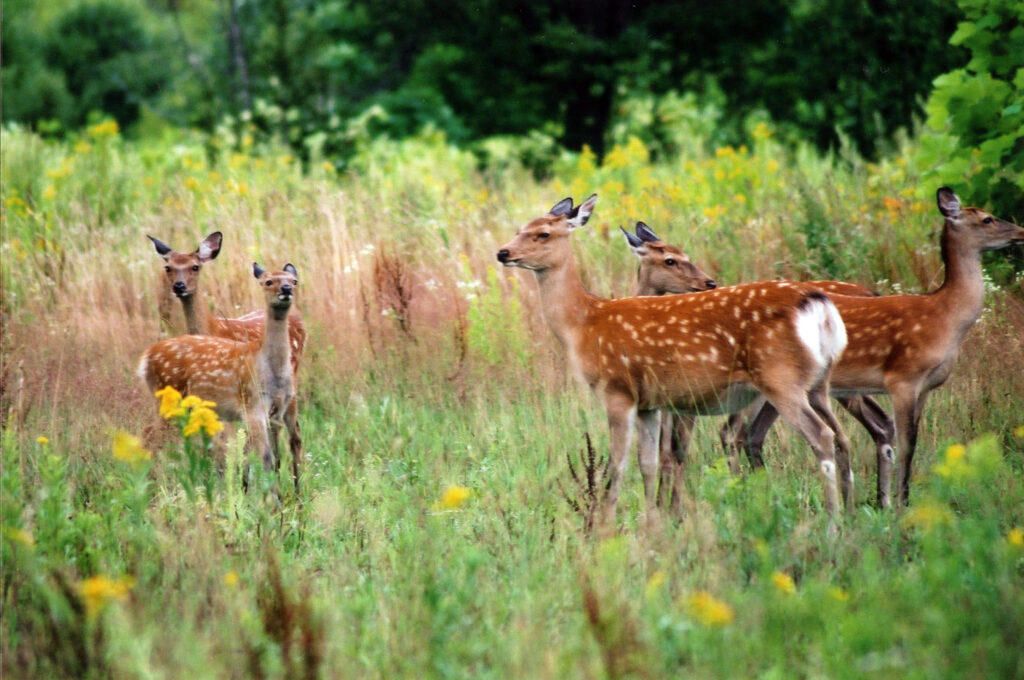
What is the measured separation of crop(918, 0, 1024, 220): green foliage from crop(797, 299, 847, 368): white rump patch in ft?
9.48

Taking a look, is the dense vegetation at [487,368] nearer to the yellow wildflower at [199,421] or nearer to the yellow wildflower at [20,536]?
the yellow wildflower at [199,421]

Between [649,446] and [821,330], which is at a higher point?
[821,330]

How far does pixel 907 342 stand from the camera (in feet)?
21.3

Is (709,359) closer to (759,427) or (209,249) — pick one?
(759,427)

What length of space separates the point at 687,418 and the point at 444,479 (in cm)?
134

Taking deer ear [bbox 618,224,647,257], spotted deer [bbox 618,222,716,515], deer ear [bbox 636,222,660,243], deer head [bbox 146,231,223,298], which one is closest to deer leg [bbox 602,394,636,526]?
spotted deer [bbox 618,222,716,515]

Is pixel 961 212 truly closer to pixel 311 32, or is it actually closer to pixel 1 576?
pixel 1 576

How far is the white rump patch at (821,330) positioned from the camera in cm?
592

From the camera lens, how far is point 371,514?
575 centimetres

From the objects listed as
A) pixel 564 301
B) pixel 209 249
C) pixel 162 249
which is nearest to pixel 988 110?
pixel 564 301

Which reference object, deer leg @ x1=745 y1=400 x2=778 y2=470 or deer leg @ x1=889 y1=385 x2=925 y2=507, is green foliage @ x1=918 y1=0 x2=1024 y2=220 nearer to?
deer leg @ x1=889 y1=385 x2=925 y2=507

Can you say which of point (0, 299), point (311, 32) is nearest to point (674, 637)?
point (0, 299)

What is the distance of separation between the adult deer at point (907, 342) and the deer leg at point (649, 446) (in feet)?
2.18

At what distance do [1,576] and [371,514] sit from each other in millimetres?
1633
